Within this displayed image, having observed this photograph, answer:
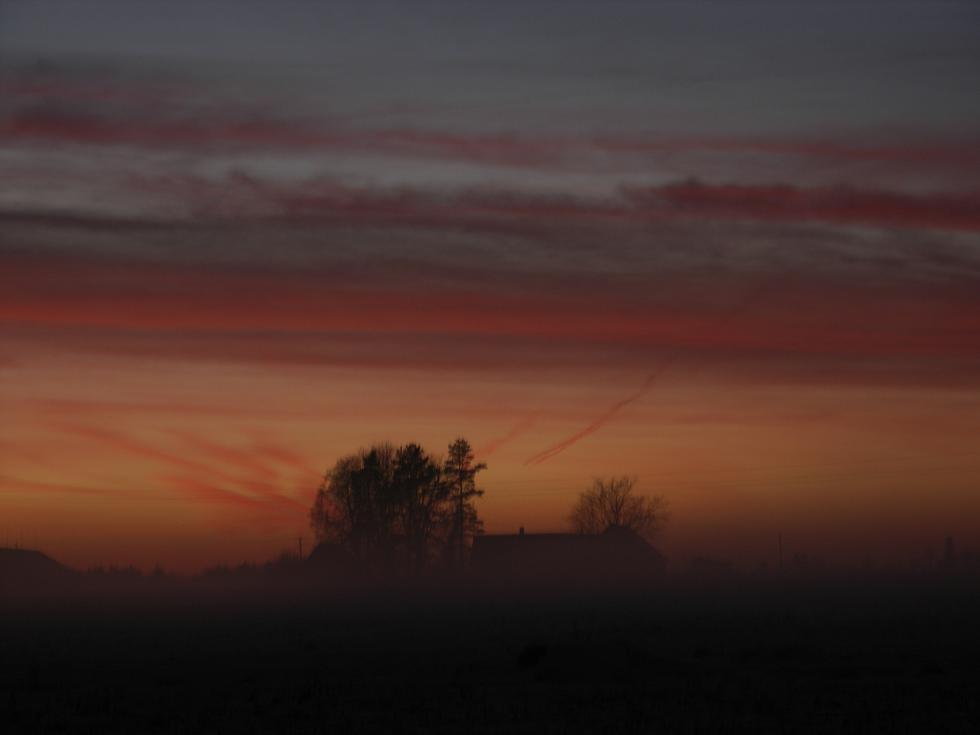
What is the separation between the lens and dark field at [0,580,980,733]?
24.7 metres

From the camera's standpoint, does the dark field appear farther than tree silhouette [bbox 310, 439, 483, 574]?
No

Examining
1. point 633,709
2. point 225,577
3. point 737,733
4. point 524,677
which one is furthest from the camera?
point 225,577

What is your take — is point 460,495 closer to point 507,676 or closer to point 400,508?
point 400,508

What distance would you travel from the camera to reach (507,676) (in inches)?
1268

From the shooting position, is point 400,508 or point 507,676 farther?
point 400,508

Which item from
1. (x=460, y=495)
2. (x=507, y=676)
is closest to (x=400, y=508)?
(x=460, y=495)

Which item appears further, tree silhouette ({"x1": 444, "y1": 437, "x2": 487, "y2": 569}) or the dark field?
tree silhouette ({"x1": 444, "y1": 437, "x2": 487, "y2": 569})

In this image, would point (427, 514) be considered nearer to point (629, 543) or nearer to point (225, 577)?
point (629, 543)

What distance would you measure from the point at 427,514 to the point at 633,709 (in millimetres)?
98823

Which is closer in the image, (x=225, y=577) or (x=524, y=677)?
(x=524, y=677)

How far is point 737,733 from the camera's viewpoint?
22328 mm

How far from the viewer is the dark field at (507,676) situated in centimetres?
2466

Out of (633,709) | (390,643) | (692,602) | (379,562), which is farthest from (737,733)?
(379,562)

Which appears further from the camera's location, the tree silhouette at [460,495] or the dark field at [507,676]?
the tree silhouette at [460,495]
